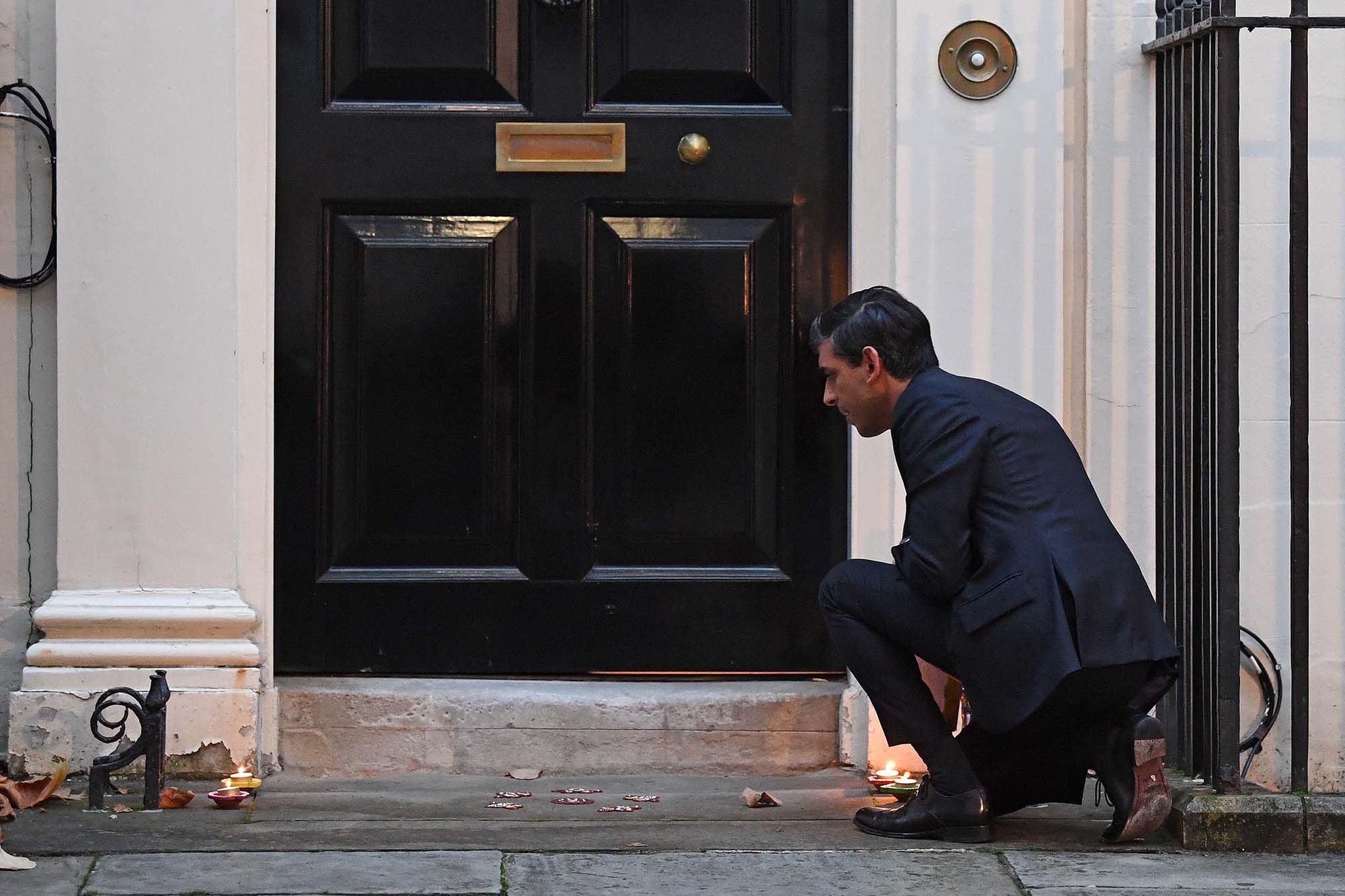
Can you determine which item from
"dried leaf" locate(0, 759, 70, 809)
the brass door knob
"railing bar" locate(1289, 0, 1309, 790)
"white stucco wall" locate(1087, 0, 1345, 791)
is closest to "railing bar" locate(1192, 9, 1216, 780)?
"railing bar" locate(1289, 0, 1309, 790)

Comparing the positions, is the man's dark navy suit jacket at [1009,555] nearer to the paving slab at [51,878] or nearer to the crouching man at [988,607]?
the crouching man at [988,607]

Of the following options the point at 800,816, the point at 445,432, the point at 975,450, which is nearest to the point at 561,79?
the point at 445,432

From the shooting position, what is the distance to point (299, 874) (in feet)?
10.9

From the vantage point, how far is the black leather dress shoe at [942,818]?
363 centimetres

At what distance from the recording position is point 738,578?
14.6ft

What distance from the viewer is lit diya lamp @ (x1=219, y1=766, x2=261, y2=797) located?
159 inches

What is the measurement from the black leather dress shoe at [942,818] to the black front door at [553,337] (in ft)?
2.86

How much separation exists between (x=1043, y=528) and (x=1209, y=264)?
2.64 feet

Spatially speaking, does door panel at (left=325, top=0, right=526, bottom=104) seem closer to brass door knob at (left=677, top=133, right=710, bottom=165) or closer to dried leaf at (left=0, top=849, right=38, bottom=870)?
brass door knob at (left=677, top=133, right=710, bottom=165)

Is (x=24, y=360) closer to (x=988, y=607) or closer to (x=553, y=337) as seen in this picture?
(x=553, y=337)

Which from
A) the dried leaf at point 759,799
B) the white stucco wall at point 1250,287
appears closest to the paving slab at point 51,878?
the dried leaf at point 759,799

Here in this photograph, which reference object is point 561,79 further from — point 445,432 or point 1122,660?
point 1122,660

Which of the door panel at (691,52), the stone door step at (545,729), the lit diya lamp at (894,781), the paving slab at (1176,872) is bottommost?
the paving slab at (1176,872)

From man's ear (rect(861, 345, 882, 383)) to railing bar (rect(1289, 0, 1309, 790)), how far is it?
3.15 ft
